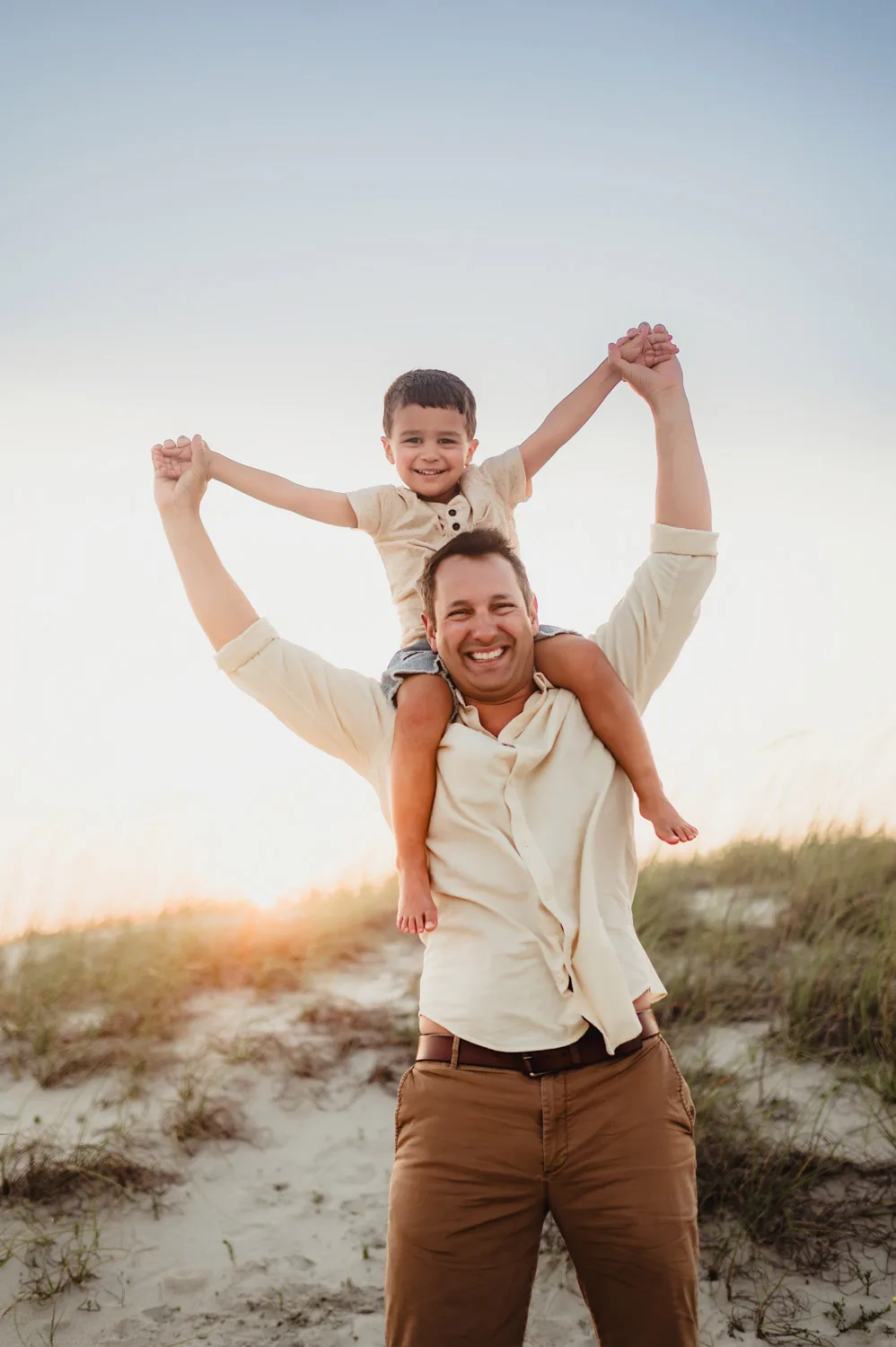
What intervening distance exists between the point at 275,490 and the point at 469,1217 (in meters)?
2.47

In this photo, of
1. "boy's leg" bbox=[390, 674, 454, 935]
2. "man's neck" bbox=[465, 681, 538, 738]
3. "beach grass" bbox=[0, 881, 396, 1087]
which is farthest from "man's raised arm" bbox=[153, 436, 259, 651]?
"beach grass" bbox=[0, 881, 396, 1087]

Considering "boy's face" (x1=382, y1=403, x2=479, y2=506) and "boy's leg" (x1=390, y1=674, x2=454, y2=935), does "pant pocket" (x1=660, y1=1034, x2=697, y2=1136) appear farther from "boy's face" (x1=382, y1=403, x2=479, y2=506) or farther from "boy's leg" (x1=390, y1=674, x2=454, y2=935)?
"boy's face" (x1=382, y1=403, x2=479, y2=506)

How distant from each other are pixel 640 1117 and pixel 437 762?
99 centimetres

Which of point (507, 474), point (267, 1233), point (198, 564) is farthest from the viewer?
point (267, 1233)

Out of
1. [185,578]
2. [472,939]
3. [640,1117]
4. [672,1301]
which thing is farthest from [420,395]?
[672,1301]

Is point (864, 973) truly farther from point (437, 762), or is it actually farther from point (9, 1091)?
point (9, 1091)

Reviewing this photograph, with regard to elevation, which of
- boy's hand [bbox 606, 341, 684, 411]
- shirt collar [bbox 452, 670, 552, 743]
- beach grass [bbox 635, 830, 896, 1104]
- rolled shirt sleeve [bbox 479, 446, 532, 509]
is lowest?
beach grass [bbox 635, 830, 896, 1104]

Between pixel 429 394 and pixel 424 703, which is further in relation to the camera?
pixel 429 394

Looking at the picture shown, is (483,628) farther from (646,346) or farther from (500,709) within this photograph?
(646,346)

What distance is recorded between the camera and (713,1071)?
441cm

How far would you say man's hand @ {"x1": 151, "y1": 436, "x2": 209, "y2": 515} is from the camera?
2.95 m

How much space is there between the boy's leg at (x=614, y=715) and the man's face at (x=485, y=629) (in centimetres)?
10

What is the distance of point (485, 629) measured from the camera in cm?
258

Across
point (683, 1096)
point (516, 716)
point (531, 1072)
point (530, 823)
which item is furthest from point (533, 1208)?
point (516, 716)
